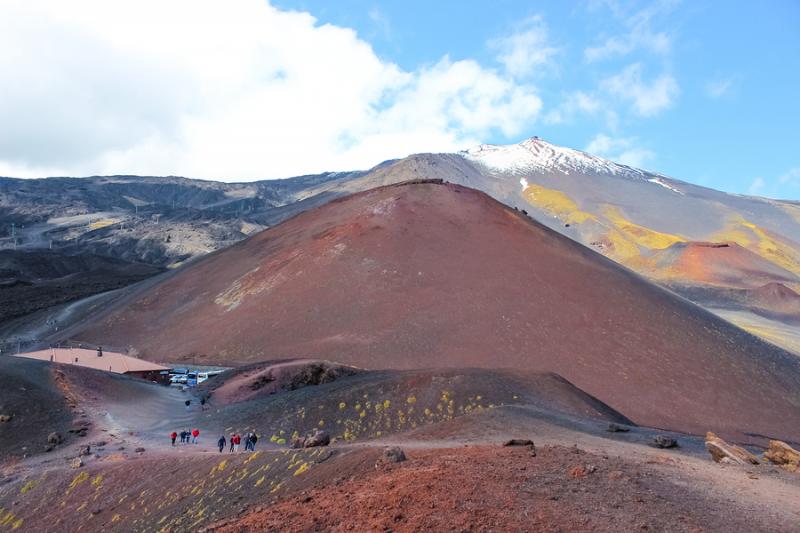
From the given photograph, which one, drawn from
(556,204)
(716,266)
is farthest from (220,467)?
(556,204)

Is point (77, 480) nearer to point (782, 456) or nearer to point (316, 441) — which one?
point (316, 441)

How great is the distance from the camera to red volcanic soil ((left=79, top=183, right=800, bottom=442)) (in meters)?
41.7

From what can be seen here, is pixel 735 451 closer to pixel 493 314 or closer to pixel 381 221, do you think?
pixel 493 314

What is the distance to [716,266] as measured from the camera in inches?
4690

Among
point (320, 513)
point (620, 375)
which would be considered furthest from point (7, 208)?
point (320, 513)

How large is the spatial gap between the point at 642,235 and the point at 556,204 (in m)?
23.9

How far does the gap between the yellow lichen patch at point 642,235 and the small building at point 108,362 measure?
115784 mm

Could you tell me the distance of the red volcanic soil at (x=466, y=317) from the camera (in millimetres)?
41656

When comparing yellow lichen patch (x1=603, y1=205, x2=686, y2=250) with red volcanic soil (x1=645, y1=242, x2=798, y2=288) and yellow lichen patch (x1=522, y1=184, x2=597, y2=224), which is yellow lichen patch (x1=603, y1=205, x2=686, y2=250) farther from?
red volcanic soil (x1=645, y1=242, x2=798, y2=288)

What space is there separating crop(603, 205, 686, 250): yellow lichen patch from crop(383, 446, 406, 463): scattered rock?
132 metres

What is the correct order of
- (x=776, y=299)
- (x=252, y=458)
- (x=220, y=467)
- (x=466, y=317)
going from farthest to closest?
(x=776, y=299) < (x=466, y=317) < (x=220, y=467) < (x=252, y=458)

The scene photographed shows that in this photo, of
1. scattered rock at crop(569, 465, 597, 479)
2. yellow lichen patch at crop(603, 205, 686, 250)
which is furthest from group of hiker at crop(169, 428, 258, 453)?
yellow lichen patch at crop(603, 205, 686, 250)

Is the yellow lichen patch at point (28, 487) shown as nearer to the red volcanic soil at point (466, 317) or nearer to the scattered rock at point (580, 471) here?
the scattered rock at point (580, 471)

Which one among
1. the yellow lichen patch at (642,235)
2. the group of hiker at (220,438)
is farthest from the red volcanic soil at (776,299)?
the group of hiker at (220,438)
